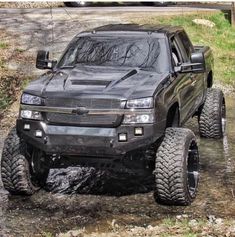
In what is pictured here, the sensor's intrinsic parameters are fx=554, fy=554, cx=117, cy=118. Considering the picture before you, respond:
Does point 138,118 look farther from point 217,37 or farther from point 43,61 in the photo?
point 217,37

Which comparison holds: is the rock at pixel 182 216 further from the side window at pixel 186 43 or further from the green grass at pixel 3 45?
the green grass at pixel 3 45

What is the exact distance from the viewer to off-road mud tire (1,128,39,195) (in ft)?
21.1

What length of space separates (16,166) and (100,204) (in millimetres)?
1072

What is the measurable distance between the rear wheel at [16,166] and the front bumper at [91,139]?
450 mm

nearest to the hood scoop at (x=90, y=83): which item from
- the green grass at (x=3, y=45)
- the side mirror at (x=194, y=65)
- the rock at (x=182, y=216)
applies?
the side mirror at (x=194, y=65)

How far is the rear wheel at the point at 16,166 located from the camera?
645cm

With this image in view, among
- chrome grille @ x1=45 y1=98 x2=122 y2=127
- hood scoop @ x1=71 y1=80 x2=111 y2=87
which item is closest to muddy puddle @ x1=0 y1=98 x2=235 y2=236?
chrome grille @ x1=45 y1=98 x2=122 y2=127

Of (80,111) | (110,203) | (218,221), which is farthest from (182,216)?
(80,111)

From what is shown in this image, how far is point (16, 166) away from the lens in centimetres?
644

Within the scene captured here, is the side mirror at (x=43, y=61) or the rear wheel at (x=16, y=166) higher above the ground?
the side mirror at (x=43, y=61)

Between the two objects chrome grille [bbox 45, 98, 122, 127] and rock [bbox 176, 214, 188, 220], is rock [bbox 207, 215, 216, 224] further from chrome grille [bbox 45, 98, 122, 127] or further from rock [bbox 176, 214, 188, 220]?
chrome grille [bbox 45, 98, 122, 127]

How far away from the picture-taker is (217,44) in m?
18.1

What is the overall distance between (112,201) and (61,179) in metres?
1.15

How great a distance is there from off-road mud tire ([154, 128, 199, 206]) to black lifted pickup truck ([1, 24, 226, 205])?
1 cm
